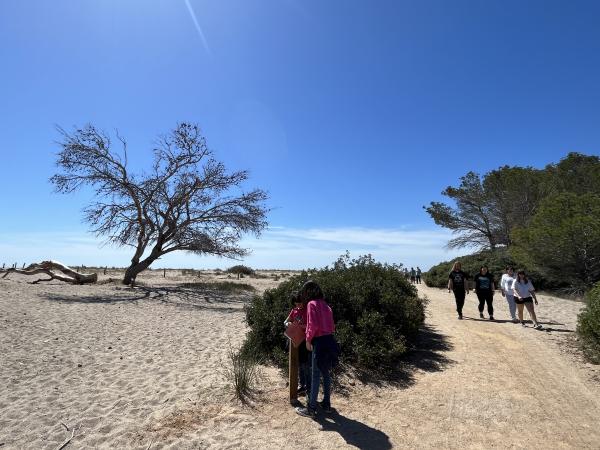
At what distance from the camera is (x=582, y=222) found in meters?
16.8

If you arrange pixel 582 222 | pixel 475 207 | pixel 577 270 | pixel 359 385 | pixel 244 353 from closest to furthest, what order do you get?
1. pixel 359 385
2. pixel 244 353
3. pixel 582 222
4. pixel 577 270
5. pixel 475 207

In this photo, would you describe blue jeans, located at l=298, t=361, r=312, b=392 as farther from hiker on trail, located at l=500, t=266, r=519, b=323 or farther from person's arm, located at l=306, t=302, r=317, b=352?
hiker on trail, located at l=500, t=266, r=519, b=323

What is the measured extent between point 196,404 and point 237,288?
67.8 ft

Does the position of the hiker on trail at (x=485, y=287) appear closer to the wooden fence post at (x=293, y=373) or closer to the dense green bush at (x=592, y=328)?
the dense green bush at (x=592, y=328)

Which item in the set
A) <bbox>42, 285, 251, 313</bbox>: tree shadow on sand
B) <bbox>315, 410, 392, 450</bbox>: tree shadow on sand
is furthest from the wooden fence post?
<bbox>42, 285, 251, 313</bbox>: tree shadow on sand

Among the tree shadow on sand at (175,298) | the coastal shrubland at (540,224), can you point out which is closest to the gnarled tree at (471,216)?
the coastal shrubland at (540,224)

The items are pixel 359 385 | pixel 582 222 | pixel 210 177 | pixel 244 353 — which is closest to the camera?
pixel 359 385

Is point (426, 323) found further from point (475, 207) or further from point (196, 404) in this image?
point (475, 207)

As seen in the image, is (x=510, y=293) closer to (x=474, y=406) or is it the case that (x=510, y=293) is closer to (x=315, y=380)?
(x=474, y=406)

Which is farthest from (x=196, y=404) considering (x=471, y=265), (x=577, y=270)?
(x=471, y=265)

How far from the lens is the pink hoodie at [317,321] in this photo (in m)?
4.89

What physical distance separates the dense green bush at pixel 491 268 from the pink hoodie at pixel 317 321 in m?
18.4

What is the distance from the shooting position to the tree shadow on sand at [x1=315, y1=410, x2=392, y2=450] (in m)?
4.38

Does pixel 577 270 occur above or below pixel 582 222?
below
